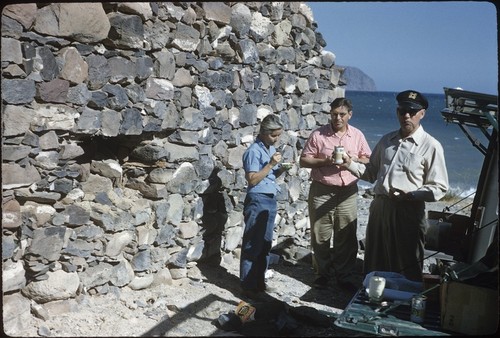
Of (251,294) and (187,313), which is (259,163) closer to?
(251,294)

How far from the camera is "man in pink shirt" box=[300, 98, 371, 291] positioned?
5.93 metres

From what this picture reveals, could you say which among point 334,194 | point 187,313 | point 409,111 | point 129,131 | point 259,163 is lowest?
point 187,313

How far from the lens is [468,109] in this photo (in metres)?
5.43

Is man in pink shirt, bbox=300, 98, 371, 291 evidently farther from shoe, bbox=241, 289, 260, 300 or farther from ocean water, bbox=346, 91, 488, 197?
ocean water, bbox=346, 91, 488, 197

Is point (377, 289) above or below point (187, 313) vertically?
above

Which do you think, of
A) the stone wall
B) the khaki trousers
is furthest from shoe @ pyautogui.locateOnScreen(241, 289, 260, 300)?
the khaki trousers

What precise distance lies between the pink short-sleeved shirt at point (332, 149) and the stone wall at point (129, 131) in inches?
35.9

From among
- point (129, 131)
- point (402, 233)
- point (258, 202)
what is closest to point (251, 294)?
point (258, 202)

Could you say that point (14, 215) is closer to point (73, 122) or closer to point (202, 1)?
point (73, 122)

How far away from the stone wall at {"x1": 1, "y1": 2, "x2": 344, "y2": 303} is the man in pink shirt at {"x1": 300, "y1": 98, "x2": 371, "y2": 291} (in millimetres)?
914

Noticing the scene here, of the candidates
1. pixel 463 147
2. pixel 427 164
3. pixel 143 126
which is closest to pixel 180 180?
pixel 143 126

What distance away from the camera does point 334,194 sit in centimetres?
601

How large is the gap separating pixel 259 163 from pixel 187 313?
4.79 feet

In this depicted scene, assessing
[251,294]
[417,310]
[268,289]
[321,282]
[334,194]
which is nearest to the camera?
[417,310]
